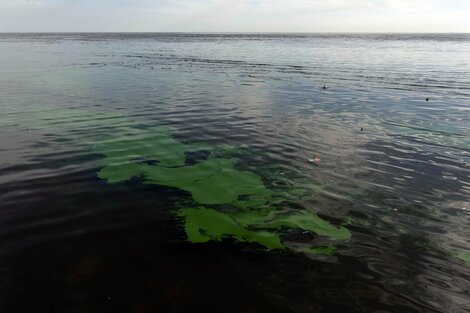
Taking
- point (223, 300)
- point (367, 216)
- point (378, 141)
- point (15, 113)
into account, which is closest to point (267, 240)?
point (223, 300)

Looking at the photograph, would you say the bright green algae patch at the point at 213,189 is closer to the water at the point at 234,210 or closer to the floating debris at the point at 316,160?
the water at the point at 234,210

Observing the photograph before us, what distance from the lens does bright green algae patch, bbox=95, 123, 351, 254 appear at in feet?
25.3

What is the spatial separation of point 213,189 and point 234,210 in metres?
1.33

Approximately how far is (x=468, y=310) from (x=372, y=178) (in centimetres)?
530

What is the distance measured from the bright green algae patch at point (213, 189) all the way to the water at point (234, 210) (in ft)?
0.19

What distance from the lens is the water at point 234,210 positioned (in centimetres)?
592

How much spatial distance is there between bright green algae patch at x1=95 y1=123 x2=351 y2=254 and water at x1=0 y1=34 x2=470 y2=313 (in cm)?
6

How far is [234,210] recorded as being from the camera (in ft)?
28.6

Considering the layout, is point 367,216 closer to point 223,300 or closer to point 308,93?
point 223,300

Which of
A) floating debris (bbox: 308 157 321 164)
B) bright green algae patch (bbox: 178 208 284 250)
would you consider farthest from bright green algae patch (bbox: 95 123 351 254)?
floating debris (bbox: 308 157 321 164)

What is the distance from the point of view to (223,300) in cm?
574

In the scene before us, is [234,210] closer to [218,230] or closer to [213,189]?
[218,230]

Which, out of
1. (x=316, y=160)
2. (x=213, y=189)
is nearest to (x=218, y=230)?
(x=213, y=189)

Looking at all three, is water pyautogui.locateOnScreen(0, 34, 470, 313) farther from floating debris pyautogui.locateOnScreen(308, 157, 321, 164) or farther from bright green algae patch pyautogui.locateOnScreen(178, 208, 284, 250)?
floating debris pyautogui.locateOnScreen(308, 157, 321, 164)
